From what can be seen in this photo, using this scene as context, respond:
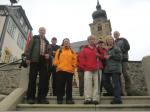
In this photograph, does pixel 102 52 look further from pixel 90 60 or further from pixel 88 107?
pixel 88 107

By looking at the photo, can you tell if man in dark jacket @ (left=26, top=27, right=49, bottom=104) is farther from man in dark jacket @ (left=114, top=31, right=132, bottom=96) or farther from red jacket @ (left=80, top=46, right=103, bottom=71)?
man in dark jacket @ (left=114, top=31, right=132, bottom=96)

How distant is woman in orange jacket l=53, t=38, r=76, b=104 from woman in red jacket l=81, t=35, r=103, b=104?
0.31m

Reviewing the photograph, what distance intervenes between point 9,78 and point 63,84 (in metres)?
10.8

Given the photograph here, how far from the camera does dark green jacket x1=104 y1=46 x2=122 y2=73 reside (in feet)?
18.2

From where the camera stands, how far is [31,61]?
549 cm

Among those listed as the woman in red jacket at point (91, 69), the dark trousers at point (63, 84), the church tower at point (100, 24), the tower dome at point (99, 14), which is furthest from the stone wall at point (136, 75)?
the tower dome at point (99, 14)

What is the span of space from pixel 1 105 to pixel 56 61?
1618 millimetres

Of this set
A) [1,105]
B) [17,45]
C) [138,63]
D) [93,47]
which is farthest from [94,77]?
[17,45]

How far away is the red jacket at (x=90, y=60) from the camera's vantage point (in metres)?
5.50

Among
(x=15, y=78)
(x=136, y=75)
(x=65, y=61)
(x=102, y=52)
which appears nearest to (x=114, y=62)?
(x=102, y=52)

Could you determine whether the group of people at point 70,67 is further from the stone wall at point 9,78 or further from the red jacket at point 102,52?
the stone wall at point 9,78

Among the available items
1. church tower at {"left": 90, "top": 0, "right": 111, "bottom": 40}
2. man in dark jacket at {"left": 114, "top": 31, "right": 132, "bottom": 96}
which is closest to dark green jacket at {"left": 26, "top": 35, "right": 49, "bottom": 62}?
man in dark jacket at {"left": 114, "top": 31, "right": 132, "bottom": 96}

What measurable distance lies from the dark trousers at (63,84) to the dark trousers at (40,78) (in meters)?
0.34

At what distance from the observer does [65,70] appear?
17.6 ft
